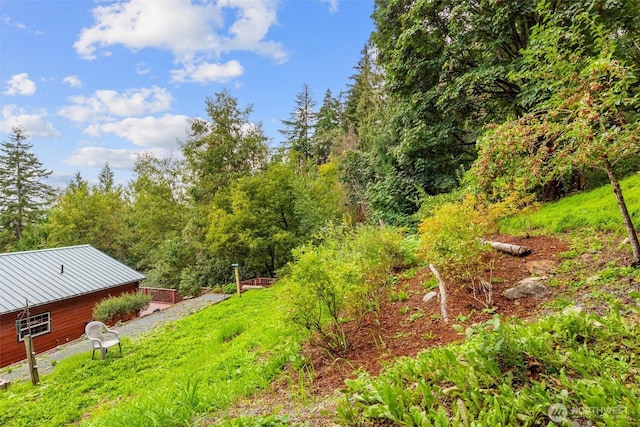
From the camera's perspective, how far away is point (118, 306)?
36.6ft

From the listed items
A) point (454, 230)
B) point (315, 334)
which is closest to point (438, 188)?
point (454, 230)

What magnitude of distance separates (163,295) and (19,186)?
19.6 metres

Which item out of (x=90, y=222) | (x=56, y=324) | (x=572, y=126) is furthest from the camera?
(x=90, y=222)

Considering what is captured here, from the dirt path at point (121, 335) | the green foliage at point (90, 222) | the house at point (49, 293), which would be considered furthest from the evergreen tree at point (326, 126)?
the house at point (49, 293)

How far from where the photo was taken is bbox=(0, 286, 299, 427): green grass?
2.92 metres

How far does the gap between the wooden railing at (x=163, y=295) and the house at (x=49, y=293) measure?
1.33m

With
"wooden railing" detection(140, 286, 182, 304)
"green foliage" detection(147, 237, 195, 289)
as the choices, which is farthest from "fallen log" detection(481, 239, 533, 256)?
"green foliage" detection(147, 237, 195, 289)

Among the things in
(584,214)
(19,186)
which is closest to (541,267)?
(584,214)

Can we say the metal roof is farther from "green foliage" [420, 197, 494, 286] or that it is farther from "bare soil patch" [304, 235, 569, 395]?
"green foliage" [420, 197, 494, 286]

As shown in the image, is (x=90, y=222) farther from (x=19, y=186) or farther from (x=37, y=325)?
(x=37, y=325)

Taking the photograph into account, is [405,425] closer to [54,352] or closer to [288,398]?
[288,398]

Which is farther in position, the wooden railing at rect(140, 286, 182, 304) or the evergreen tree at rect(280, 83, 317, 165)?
the evergreen tree at rect(280, 83, 317, 165)

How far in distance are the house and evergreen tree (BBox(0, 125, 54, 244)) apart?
16.2 m

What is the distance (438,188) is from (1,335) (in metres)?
14.6
